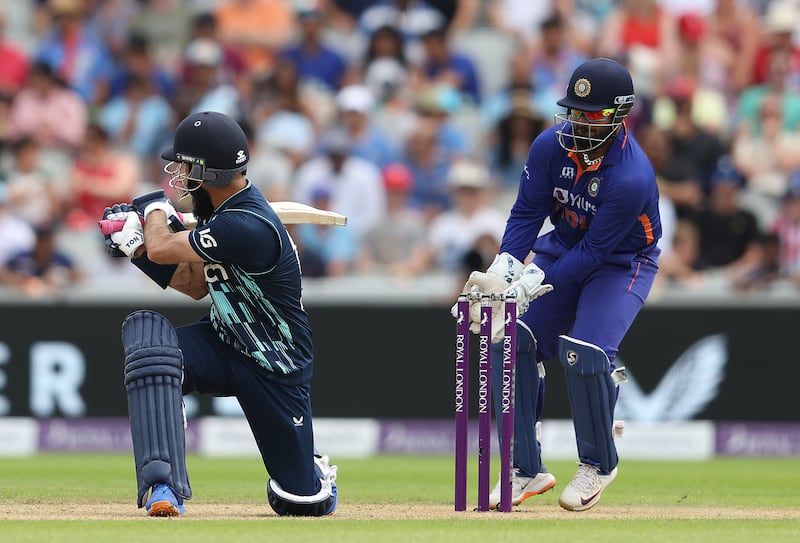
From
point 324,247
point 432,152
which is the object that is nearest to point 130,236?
point 324,247

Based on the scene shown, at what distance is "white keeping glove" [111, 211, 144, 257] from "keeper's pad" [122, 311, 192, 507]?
33 centimetres

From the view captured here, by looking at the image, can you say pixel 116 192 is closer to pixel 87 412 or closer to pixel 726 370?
pixel 87 412

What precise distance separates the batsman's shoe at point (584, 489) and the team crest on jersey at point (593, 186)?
110 centimetres

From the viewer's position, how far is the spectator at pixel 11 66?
1299 centimetres

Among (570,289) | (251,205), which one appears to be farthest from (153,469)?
(570,289)

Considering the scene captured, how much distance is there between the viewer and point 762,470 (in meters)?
9.41

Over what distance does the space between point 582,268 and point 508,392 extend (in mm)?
627

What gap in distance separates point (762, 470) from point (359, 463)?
2.56 metres

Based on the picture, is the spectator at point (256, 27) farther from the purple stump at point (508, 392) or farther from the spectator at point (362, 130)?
the purple stump at point (508, 392)

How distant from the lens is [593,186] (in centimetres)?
607

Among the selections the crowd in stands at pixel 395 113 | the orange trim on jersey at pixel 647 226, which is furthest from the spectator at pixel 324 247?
the orange trim on jersey at pixel 647 226

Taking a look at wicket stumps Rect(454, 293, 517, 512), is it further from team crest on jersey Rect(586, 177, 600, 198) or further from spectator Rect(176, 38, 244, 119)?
spectator Rect(176, 38, 244, 119)

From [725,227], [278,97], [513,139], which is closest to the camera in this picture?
[725,227]

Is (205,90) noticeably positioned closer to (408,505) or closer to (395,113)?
(395,113)
